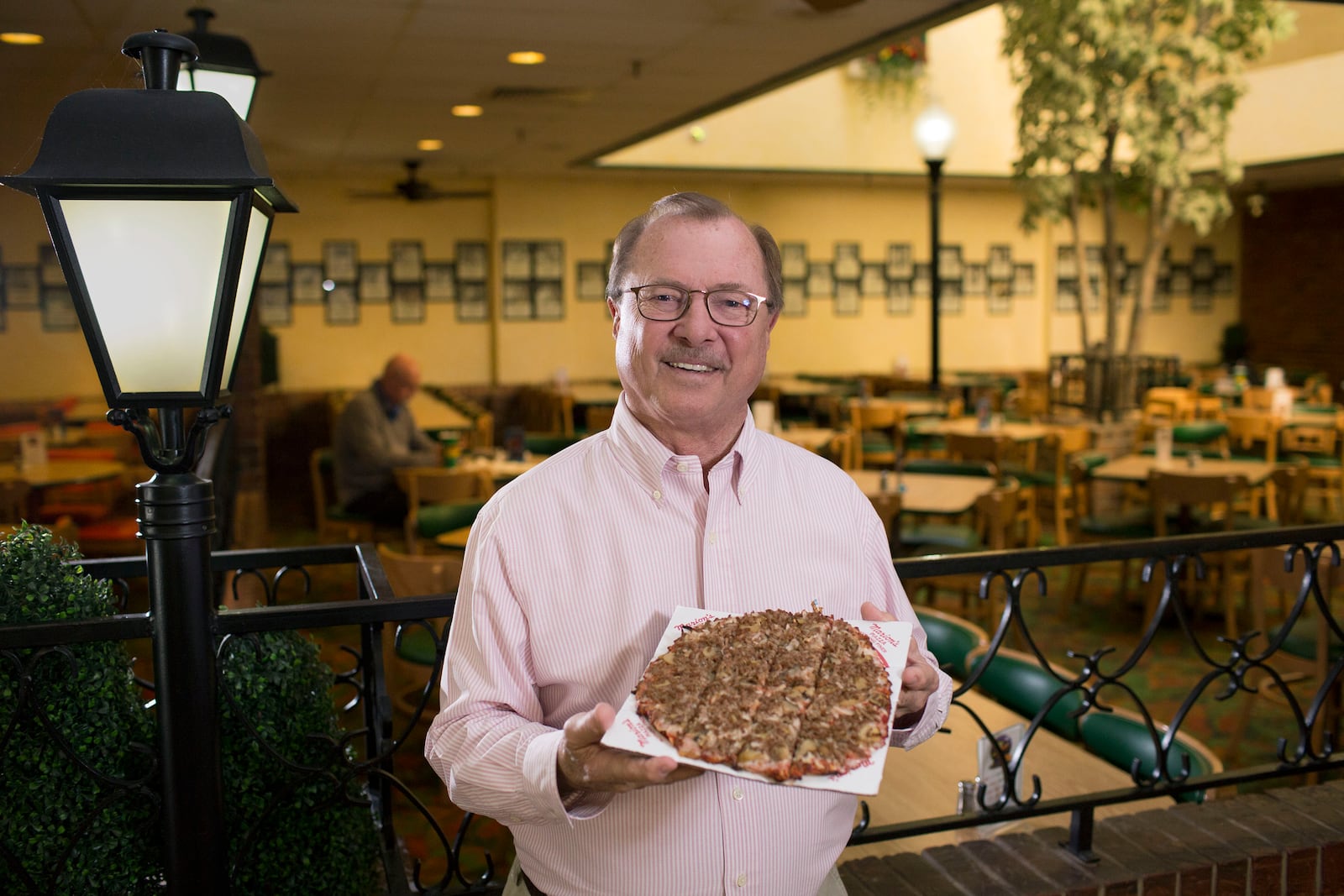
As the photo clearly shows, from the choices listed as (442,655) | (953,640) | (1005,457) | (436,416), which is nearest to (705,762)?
(442,655)

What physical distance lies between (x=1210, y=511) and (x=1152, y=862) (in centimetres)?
514

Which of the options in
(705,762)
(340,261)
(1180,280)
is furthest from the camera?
(1180,280)

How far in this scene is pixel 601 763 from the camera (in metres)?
1.17

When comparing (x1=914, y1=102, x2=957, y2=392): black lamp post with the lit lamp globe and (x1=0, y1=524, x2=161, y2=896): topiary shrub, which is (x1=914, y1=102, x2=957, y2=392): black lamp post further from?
(x1=0, y1=524, x2=161, y2=896): topiary shrub

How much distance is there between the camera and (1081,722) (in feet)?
9.82

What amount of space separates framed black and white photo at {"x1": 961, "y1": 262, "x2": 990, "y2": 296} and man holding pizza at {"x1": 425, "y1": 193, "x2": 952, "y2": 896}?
14.6 meters

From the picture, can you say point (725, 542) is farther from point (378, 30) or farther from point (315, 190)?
point (315, 190)

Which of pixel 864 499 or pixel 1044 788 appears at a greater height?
pixel 864 499

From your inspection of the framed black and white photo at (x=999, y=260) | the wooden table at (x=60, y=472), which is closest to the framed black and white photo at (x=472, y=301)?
the framed black and white photo at (x=999, y=260)

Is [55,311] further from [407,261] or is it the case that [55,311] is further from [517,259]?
[517,259]

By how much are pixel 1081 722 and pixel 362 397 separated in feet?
16.9

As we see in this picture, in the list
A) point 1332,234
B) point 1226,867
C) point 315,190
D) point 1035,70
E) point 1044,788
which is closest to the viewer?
point 1226,867

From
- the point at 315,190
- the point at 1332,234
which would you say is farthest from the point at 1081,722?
the point at 1332,234

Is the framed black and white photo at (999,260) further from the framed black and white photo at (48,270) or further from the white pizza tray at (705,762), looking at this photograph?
the white pizza tray at (705,762)
